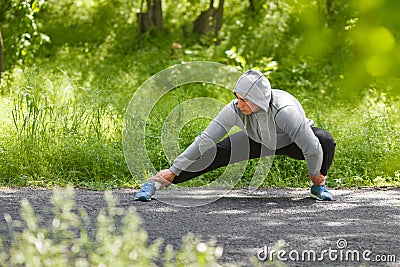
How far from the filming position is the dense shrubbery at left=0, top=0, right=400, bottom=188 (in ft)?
7.04

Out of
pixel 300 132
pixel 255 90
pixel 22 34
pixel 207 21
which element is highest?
pixel 207 21

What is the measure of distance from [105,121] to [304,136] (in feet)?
9.62

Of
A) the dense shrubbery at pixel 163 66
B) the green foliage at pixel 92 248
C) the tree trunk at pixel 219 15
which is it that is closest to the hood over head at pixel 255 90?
the dense shrubbery at pixel 163 66

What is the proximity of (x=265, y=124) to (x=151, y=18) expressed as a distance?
9.40m

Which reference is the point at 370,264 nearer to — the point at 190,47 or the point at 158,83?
the point at 158,83

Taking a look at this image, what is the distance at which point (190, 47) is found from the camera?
12.4 metres

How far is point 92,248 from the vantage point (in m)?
3.35

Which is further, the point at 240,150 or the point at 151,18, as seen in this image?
the point at 151,18

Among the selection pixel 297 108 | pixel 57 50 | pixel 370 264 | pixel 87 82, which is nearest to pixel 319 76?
pixel 87 82

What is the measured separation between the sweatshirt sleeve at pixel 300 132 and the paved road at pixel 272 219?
35 cm

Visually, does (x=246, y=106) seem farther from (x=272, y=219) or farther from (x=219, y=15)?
(x=219, y=15)

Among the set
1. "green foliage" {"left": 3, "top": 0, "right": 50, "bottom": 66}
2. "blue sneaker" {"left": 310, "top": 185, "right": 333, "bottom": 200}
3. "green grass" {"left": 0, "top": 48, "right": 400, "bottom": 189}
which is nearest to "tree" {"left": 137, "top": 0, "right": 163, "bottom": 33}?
"green foliage" {"left": 3, "top": 0, "right": 50, "bottom": 66}

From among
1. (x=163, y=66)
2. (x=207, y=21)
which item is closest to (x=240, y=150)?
(x=163, y=66)

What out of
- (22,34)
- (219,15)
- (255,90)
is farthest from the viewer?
(219,15)
